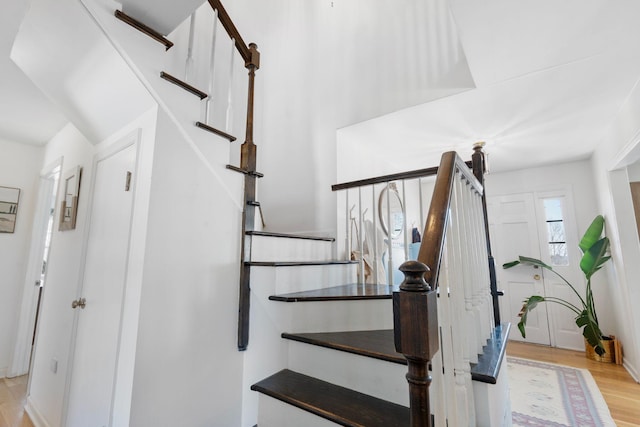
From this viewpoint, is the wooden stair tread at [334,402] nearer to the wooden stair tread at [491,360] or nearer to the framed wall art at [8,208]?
the wooden stair tread at [491,360]

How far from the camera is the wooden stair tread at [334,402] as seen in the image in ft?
3.72

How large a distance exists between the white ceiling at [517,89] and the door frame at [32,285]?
58 cm

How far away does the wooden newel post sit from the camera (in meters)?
0.59

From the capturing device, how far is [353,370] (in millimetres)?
1386

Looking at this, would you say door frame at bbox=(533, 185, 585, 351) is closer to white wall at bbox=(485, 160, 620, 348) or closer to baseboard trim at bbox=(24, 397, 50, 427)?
white wall at bbox=(485, 160, 620, 348)

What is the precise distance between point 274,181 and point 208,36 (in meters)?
1.48

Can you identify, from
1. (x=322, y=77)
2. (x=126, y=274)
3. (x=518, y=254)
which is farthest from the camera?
(x=518, y=254)

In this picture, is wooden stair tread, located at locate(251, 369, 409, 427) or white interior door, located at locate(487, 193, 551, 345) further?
white interior door, located at locate(487, 193, 551, 345)

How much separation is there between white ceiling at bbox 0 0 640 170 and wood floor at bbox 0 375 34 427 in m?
2.50

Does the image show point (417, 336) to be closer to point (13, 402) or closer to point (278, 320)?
point (278, 320)

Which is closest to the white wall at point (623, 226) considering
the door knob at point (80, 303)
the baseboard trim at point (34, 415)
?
the door knob at point (80, 303)

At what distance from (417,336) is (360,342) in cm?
97

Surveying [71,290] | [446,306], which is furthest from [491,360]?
[71,290]

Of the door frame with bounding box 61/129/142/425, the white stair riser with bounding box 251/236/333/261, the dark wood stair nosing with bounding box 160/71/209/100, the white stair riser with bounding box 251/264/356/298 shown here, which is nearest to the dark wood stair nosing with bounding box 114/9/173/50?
the dark wood stair nosing with bounding box 160/71/209/100
